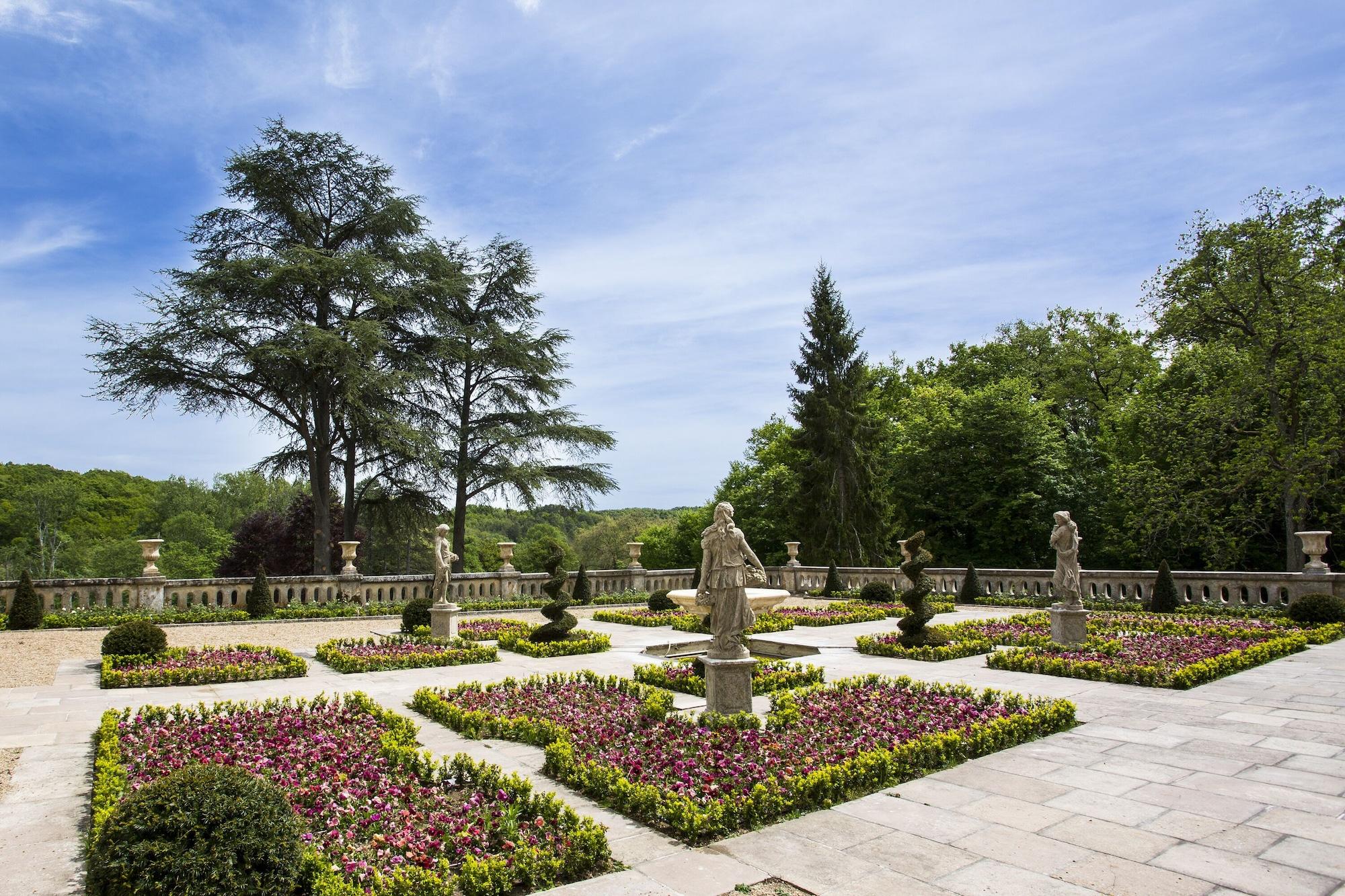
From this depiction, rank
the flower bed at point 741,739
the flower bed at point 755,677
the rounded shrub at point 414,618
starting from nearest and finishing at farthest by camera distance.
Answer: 1. the flower bed at point 741,739
2. the flower bed at point 755,677
3. the rounded shrub at point 414,618

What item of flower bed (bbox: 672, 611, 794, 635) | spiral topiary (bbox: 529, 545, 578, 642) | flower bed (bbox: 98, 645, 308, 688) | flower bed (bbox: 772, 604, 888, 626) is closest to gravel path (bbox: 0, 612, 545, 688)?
flower bed (bbox: 98, 645, 308, 688)

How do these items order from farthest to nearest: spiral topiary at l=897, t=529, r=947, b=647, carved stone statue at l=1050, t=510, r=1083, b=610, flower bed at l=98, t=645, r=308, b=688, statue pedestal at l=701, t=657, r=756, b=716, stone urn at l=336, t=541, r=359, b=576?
stone urn at l=336, t=541, r=359, b=576
spiral topiary at l=897, t=529, r=947, b=647
carved stone statue at l=1050, t=510, r=1083, b=610
flower bed at l=98, t=645, r=308, b=688
statue pedestal at l=701, t=657, r=756, b=716

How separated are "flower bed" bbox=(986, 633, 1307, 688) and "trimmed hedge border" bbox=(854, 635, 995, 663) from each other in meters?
0.72

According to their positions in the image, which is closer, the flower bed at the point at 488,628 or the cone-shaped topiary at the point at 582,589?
the flower bed at the point at 488,628

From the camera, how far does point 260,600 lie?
766 inches

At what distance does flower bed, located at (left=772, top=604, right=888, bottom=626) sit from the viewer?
18547 mm

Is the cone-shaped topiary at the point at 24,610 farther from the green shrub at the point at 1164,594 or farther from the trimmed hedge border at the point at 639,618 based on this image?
the green shrub at the point at 1164,594

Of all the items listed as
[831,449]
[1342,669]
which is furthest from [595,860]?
[831,449]

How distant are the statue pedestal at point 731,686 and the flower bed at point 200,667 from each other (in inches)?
278

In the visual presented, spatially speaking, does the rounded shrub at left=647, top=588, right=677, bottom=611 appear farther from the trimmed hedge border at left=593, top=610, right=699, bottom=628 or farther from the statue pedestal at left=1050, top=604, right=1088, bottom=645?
the statue pedestal at left=1050, top=604, right=1088, bottom=645

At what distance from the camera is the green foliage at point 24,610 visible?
16.6 meters

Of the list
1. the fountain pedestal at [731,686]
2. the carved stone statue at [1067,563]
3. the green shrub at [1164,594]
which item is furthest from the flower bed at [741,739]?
the green shrub at [1164,594]

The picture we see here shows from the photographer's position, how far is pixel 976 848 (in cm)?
491

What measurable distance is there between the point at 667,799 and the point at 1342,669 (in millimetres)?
11326
